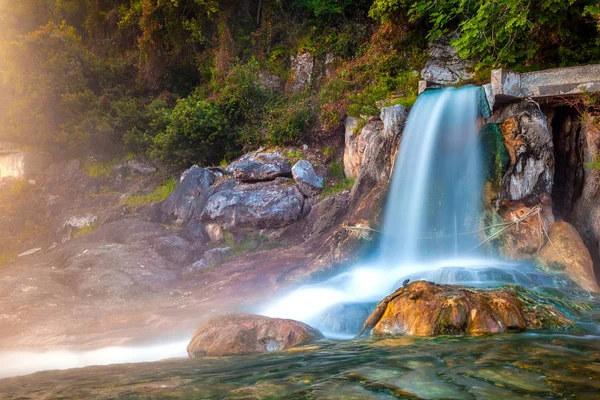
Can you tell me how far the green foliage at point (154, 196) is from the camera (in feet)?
57.4

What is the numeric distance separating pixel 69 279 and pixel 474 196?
9.88 meters

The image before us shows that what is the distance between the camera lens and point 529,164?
1018 centimetres

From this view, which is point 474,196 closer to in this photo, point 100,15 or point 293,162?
point 293,162

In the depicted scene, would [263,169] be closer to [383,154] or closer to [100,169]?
[383,154]

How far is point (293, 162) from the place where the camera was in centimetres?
1508

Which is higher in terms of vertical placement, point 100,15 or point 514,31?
point 100,15

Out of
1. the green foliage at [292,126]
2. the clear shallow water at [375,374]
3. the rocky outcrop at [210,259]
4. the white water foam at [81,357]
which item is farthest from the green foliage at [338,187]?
the clear shallow water at [375,374]

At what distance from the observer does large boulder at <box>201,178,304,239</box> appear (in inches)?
544

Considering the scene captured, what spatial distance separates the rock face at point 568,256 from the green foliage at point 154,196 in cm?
1247

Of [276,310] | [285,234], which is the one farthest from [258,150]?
[276,310]

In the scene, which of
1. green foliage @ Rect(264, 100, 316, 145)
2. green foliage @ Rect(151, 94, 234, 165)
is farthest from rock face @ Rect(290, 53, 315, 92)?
green foliage @ Rect(151, 94, 234, 165)

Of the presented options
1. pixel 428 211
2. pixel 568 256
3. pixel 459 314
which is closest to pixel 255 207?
pixel 428 211

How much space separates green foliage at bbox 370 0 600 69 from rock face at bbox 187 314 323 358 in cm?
858

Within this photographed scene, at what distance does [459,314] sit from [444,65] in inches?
440
